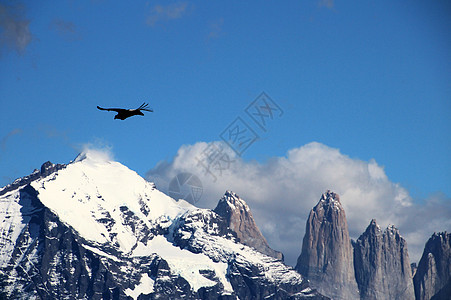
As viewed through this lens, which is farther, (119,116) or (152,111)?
(119,116)

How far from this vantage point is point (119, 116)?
9106 cm

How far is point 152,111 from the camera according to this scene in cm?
8262

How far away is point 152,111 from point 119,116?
957 centimetres
